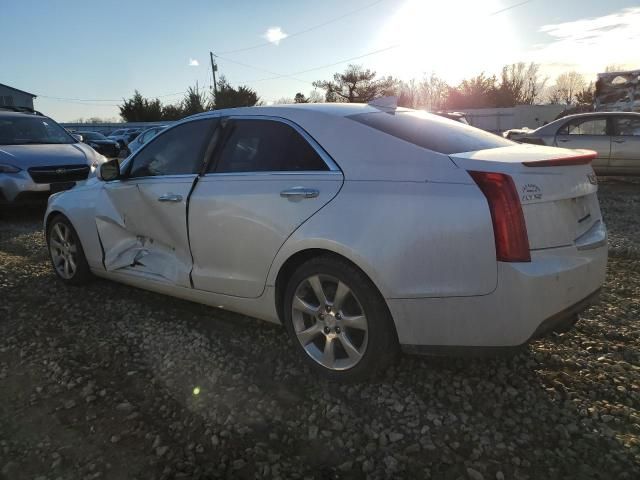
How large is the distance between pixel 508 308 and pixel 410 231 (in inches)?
23.0

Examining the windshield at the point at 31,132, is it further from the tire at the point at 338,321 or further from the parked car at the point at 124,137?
the parked car at the point at 124,137

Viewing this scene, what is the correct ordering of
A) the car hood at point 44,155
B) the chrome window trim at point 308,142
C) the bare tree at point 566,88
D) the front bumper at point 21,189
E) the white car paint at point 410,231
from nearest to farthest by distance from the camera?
the white car paint at point 410,231, the chrome window trim at point 308,142, the front bumper at point 21,189, the car hood at point 44,155, the bare tree at point 566,88

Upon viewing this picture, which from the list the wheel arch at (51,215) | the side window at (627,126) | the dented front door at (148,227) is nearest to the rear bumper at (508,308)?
the dented front door at (148,227)

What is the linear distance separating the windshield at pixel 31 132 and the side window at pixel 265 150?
6731mm

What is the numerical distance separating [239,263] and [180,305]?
1.24 meters

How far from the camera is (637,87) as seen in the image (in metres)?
21.6

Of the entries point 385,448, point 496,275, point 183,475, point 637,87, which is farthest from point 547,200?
point 637,87

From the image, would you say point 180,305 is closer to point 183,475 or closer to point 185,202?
point 185,202

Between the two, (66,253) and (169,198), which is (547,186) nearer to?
(169,198)

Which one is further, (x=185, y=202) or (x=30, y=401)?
(x=185, y=202)

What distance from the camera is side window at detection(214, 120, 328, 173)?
3135mm

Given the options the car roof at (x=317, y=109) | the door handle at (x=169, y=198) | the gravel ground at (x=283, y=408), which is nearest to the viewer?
the gravel ground at (x=283, y=408)

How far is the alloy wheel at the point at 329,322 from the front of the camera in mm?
2857

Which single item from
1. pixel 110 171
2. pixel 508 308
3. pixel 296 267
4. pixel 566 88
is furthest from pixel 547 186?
pixel 566 88
